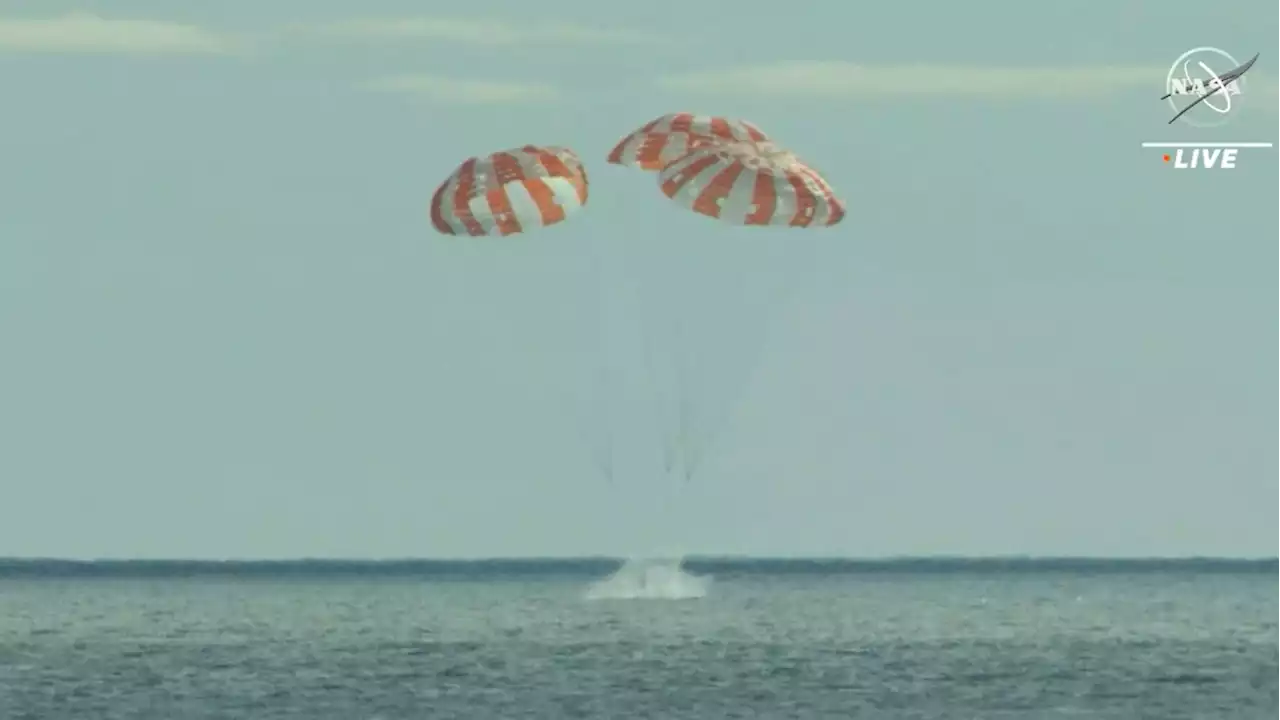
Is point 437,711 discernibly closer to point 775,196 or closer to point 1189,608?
point 775,196

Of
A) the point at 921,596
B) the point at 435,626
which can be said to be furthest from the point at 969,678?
the point at 921,596

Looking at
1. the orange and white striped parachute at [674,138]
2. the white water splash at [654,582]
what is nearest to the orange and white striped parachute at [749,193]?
the orange and white striped parachute at [674,138]

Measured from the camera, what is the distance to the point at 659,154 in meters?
48.7

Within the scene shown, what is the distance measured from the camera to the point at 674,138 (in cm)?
4888

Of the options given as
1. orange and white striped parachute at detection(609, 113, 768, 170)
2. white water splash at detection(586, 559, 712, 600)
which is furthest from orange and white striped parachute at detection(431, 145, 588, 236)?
white water splash at detection(586, 559, 712, 600)

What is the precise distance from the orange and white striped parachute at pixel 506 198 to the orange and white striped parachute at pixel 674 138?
1.23 metres

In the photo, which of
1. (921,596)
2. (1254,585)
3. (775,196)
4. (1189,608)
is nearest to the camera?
(775,196)

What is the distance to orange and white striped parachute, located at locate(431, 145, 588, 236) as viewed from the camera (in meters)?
47.6

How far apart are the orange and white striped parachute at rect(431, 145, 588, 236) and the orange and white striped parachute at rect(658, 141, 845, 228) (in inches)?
95.2

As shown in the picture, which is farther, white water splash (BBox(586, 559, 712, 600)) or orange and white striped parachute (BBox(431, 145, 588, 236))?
white water splash (BBox(586, 559, 712, 600))

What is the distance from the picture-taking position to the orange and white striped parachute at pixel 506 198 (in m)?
47.6

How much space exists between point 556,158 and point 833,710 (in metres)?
12.2

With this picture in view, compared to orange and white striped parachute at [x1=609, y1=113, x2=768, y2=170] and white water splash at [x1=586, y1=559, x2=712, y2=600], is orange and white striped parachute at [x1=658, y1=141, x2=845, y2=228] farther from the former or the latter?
white water splash at [x1=586, y1=559, x2=712, y2=600]

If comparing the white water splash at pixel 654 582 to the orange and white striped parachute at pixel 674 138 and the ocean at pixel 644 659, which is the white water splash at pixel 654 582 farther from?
the orange and white striped parachute at pixel 674 138
